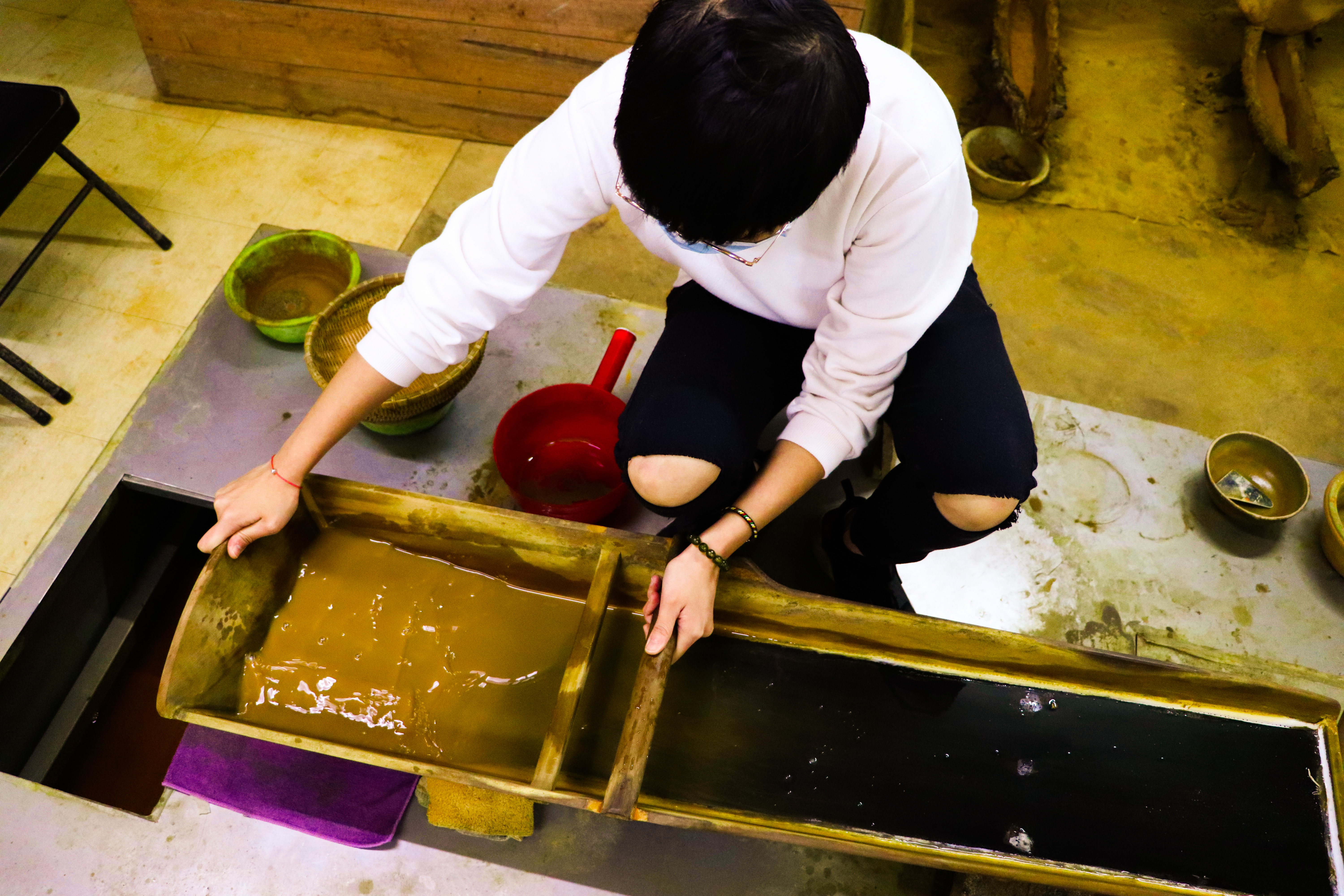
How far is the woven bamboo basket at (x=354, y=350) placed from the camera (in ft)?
5.94

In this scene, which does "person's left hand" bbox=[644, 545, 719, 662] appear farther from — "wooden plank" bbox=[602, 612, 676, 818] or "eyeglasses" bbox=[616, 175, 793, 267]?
"eyeglasses" bbox=[616, 175, 793, 267]

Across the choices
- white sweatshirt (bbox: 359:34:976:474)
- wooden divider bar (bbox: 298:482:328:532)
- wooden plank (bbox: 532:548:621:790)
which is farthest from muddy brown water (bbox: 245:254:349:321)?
wooden plank (bbox: 532:548:621:790)

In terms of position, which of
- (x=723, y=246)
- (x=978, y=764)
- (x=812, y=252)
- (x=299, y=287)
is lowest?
(x=978, y=764)

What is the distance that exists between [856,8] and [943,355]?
153 centimetres

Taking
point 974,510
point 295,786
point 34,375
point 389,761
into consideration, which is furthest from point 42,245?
point 974,510

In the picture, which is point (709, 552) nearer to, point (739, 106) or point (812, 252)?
point (812, 252)

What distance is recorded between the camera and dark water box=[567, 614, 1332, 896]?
4.84 feet

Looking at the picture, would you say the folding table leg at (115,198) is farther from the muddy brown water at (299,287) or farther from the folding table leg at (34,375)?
the muddy brown water at (299,287)

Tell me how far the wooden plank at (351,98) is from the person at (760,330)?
1701mm

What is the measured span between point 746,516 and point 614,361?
2.19ft

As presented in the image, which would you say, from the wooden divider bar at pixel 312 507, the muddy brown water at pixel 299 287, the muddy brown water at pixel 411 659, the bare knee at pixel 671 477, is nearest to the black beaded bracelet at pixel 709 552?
the bare knee at pixel 671 477

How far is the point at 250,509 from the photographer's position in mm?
1378

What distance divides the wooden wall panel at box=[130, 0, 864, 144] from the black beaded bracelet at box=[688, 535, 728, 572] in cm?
187

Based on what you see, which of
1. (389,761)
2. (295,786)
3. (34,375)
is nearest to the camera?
(389,761)
